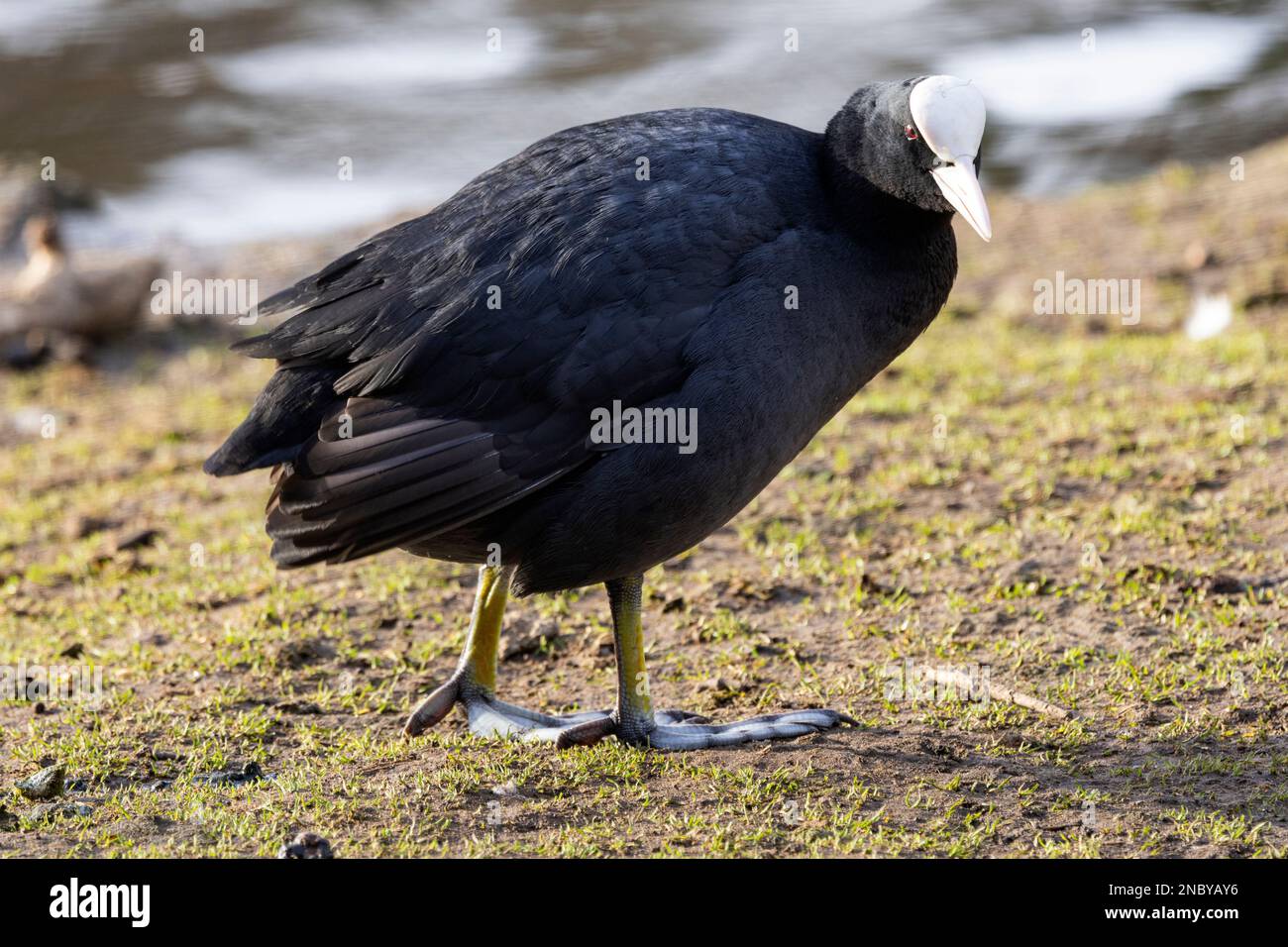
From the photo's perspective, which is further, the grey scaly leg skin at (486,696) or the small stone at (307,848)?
the grey scaly leg skin at (486,696)

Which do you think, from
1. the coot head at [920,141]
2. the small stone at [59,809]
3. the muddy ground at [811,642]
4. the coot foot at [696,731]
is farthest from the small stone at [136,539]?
the coot head at [920,141]

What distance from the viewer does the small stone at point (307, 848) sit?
12.2 ft

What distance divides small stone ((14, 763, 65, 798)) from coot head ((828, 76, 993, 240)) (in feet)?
9.73

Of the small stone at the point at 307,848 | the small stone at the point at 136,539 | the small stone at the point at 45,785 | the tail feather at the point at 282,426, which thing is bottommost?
the small stone at the point at 307,848

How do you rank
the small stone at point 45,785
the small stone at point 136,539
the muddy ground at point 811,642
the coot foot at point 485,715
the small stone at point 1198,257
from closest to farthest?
the muddy ground at point 811,642 < the small stone at point 45,785 < the coot foot at point 485,715 < the small stone at point 136,539 < the small stone at point 1198,257

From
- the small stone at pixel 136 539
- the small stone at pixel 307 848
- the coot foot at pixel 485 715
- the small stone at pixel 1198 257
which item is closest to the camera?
the small stone at pixel 307 848

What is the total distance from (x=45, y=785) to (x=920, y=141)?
3.16m


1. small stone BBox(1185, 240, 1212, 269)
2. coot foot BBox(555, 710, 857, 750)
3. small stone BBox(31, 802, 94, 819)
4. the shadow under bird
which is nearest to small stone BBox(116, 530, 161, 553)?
the shadow under bird

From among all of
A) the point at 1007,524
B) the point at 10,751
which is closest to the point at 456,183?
the point at 1007,524

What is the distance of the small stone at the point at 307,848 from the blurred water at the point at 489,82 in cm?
774

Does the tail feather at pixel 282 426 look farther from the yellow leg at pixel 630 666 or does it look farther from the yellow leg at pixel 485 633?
the yellow leg at pixel 630 666

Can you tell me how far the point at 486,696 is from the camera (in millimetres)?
4730

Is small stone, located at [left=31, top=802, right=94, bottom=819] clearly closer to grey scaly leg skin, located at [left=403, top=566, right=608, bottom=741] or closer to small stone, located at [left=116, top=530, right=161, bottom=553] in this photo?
grey scaly leg skin, located at [left=403, top=566, right=608, bottom=741]

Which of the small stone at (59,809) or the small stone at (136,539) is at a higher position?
the small stone at (136,539)
